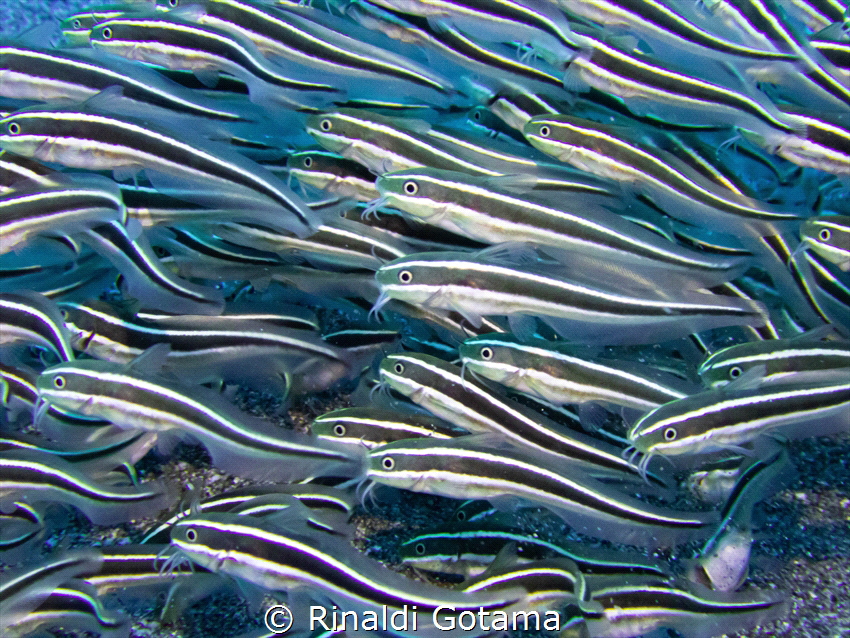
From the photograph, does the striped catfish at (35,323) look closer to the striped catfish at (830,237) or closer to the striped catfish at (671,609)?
the striped catfish at (671,609)

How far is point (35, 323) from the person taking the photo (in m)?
3.42

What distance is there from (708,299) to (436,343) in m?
2.01

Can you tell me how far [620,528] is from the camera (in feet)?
9.72

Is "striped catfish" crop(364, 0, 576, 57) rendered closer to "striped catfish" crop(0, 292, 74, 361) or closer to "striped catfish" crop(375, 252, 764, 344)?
"striped catfish" crop(375, 252, 764, 344)

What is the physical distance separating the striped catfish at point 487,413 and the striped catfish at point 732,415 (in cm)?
49

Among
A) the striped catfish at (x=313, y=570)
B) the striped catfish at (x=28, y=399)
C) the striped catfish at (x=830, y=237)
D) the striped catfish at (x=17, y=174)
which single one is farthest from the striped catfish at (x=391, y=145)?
the striped catfish at (x=28, y=399)

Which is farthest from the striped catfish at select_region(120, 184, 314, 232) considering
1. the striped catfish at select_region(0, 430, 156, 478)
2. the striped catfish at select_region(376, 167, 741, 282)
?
the striped catfish at select_region(0, 430, 156, 478)

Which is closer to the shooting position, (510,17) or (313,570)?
(313,570)

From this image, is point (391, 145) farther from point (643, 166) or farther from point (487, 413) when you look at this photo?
point (487, 413)

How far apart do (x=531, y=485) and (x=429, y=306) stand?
3.98ft

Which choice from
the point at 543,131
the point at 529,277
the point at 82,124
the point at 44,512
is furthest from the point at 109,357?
the point at 543,131

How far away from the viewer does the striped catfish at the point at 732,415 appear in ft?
8.76

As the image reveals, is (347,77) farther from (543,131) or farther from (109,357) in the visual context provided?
(109,357)

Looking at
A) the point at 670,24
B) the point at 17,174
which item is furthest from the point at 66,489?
the point at 670,24
